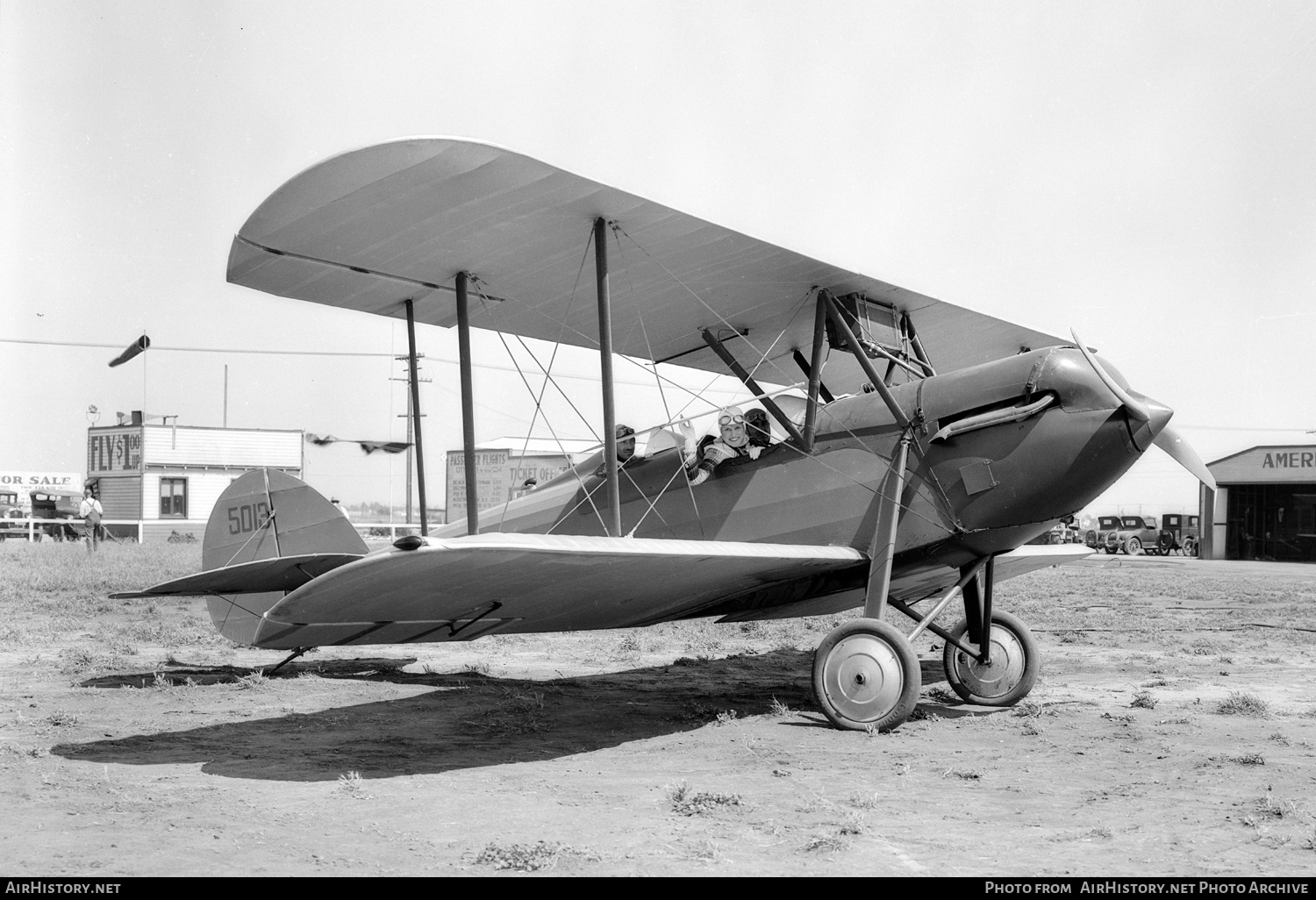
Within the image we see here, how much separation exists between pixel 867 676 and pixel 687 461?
2.29 m

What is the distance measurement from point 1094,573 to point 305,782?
27.9 meters

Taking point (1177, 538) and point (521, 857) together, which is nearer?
point (521, 857)

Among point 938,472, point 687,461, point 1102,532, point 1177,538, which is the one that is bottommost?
point 1177,538

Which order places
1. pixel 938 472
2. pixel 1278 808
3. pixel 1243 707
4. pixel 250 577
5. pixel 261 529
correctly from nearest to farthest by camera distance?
pixel 1278 808 → pixel 938 472 → pixel 1243 707 → pixel 250 577 → pixel 261 529

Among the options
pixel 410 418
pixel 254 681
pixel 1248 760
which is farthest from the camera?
pixel 410 418

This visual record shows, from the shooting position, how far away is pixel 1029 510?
6820 millimetres

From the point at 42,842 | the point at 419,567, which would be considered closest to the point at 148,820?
the point at 42,842

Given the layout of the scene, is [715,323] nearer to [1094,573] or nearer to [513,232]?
[513,232]

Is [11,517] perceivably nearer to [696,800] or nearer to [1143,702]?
[1143,702]

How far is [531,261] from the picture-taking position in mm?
7926

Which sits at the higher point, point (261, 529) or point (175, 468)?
point (175, 468)

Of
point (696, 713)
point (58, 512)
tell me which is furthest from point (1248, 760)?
point (58, 512)

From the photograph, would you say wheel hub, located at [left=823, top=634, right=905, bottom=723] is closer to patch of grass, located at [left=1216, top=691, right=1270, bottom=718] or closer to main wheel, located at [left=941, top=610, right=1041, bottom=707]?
main wheel, located at [left=941, top=610, right=1041, bottom=707]

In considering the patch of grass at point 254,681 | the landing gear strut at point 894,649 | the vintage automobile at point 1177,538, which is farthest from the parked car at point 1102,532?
the patch of grass at point 254,681
